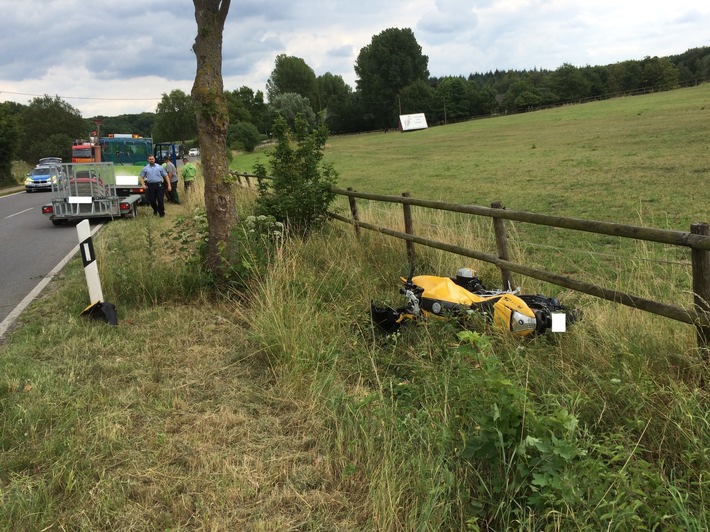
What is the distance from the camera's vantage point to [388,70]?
116750 mm

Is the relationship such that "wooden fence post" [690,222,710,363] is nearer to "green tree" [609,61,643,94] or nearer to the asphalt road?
the asphalt road

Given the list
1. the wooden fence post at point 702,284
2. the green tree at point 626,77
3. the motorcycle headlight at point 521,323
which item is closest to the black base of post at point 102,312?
the motorcycle headlight at point 521,323

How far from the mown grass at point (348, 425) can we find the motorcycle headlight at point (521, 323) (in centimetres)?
12

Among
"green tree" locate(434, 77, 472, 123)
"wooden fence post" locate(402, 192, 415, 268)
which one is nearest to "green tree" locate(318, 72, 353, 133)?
"green tree" locate(434, 77, 472, 123)

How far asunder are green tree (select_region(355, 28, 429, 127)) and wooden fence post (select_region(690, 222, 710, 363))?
11506 centimetres

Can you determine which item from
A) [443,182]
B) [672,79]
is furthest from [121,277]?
[672,79]

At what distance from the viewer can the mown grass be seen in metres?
2.46

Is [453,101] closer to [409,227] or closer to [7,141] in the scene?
[7,141]

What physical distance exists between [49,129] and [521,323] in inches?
2947

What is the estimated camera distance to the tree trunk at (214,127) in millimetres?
5879

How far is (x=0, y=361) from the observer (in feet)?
14.8

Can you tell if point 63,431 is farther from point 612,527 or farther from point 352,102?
point 352,102

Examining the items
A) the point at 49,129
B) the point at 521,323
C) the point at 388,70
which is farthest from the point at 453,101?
the point at 521,323

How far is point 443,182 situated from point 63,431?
64.3 ft
